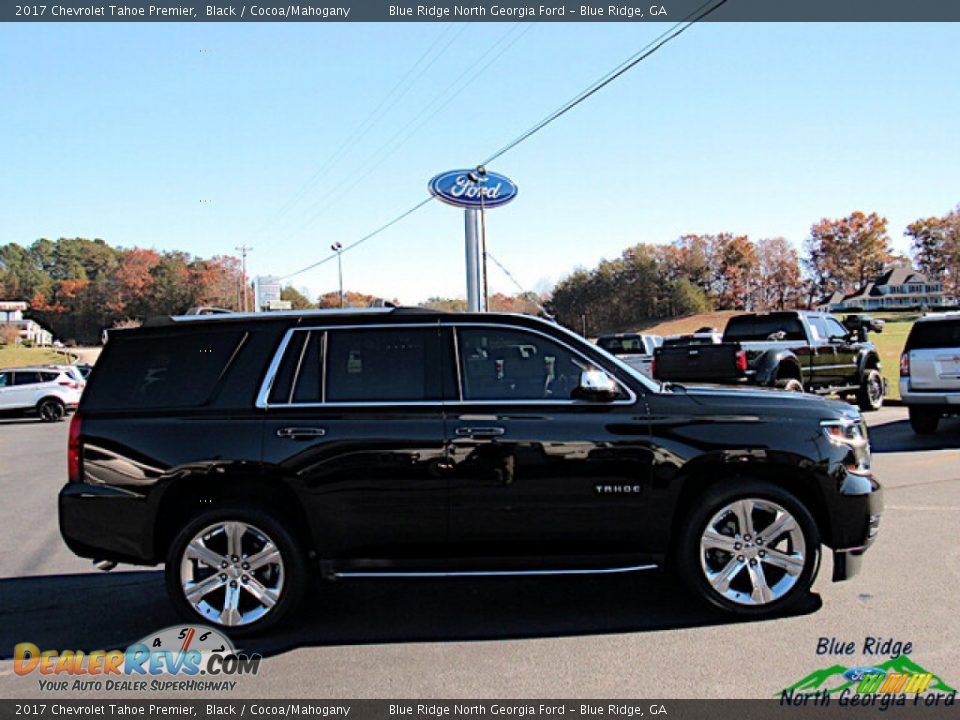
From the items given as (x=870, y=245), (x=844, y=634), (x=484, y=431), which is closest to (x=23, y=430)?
(x=484, y=431)

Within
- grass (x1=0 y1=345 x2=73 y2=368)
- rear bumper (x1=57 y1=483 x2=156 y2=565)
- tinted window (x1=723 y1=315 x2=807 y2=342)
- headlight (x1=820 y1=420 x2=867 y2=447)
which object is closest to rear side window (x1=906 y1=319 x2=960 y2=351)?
tinted window (x1=723 y1=315 x2=807 y2=342)

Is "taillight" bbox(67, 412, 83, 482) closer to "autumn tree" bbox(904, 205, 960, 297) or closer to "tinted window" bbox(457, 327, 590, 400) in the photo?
"tinted window" bbox(457, 327, 590, 400)

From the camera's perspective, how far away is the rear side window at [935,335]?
11.5 metres

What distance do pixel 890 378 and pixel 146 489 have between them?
25.4 m

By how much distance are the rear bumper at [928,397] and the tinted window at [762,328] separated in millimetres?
3184

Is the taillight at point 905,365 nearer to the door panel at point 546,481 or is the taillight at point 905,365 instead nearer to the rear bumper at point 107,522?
the door panel at point 546,481

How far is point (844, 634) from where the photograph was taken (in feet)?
14.6

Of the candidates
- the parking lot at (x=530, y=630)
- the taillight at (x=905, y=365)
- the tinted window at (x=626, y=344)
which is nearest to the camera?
the parking lot at (x=530, y=630)

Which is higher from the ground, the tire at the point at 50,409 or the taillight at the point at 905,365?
the taillight at the point at 905,365

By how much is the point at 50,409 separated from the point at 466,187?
15681mm

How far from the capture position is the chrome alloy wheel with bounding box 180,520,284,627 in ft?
15.2

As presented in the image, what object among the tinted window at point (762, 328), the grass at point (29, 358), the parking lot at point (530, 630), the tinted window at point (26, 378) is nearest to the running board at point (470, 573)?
the parking lot at point (530, 630)

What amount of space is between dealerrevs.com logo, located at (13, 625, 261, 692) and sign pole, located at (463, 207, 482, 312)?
25473 mm

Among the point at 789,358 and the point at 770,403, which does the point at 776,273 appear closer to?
the point at 789,358
